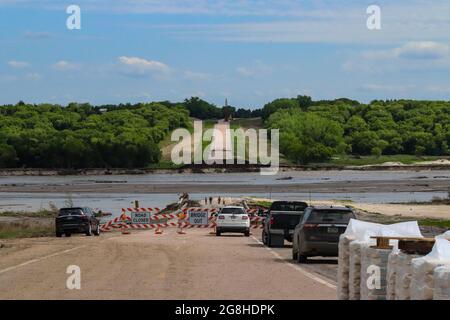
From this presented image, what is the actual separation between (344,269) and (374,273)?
6.61ft

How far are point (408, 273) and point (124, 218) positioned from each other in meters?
39.8

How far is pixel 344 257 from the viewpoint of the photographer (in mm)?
17281

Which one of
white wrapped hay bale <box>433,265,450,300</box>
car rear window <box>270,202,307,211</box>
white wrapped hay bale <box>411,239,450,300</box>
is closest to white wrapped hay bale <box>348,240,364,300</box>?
white wrapped hay bale <box>411,239,450,300</box>

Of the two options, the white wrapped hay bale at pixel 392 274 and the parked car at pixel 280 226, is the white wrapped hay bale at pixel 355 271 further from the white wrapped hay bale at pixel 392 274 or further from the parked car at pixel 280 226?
the parked car at pixel 280 226

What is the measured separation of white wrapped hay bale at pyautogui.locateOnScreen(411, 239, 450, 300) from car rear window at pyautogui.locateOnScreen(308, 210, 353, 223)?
49.5 feet

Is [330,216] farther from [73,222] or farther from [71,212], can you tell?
[71,212]

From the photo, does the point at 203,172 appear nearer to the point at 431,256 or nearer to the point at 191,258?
the point at 191,258

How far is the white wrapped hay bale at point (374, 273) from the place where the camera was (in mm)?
14609

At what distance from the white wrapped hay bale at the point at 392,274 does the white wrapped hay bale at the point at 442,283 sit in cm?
200

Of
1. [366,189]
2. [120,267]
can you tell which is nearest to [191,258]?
[120,267]

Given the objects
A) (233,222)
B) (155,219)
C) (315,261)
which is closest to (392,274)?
(315,261)

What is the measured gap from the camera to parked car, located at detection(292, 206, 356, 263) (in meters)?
27.1

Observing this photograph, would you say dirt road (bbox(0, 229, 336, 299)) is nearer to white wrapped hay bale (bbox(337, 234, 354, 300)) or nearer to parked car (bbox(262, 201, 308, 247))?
white wrapped hay bale (bbox(337, 234, 354, 300))

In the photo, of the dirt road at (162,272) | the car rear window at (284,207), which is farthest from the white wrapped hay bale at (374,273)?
the car rear window at (284,207)
